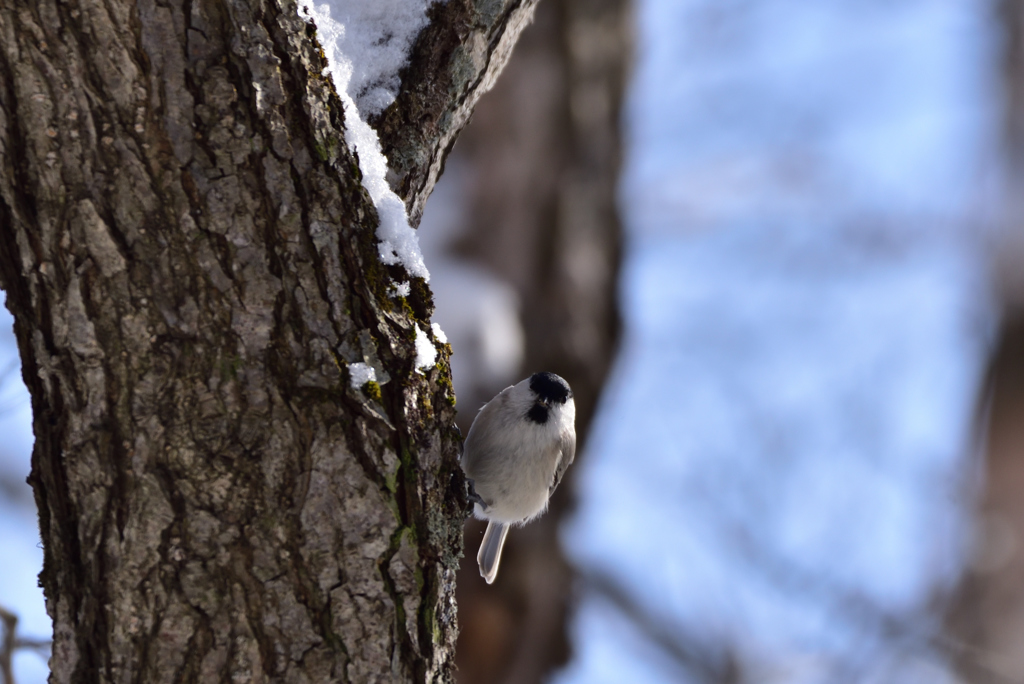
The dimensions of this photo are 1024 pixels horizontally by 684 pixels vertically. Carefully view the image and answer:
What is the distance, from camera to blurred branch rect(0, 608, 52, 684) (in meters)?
2.17

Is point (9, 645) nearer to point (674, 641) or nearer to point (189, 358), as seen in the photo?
point (189, 358)

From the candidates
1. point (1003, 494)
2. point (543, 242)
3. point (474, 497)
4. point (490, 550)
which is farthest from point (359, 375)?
point (1003, 494)

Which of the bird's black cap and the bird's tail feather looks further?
the bird's tail feather

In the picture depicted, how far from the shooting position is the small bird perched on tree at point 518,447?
3.22 meters

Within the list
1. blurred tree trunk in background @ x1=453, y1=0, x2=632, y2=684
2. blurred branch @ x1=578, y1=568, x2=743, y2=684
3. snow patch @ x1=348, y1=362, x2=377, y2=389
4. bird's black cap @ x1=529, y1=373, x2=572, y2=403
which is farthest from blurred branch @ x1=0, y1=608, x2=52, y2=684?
blurred branch @ x1=578, y1=568, x2=743, y2=684

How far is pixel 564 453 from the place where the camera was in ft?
11.4

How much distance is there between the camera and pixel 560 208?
4.59 meters

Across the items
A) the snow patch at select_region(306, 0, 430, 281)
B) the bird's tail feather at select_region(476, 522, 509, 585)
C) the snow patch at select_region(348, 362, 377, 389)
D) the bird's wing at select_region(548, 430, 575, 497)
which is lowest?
the bird's tail feather at select_region(476, 522, 509, 585)

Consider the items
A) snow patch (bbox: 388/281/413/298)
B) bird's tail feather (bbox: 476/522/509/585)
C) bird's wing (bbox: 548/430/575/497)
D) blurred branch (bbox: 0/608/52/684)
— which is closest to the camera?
snow patch (bbox: 388/281/413/298)

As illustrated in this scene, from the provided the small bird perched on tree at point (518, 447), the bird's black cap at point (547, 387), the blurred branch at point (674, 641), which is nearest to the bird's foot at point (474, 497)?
the small bird perched on tree at point (518, 447)

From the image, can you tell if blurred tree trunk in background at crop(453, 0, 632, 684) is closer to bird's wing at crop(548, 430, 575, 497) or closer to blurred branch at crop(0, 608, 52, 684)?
bird's wing at crop(548, 430, 575, 497)

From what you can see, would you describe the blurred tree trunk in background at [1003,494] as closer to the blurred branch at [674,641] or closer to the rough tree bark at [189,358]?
the blurred branch at [674,641]

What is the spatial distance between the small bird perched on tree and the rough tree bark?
5.43 feet

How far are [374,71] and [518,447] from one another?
5.49 ft
